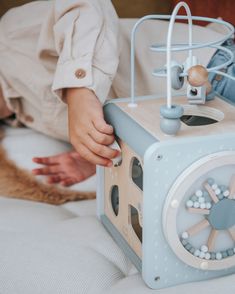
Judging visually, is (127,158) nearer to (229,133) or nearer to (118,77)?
(229,133)

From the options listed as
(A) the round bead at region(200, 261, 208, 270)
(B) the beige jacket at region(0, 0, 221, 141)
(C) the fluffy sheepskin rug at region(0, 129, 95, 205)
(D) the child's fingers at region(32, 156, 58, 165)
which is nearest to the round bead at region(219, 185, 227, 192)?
(A) the round bead at region(200, 261, 208, 270)

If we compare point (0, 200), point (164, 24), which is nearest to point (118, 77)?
point (164, 24)

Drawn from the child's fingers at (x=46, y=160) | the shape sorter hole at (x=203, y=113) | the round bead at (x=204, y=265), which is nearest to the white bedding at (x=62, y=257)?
the round bead at (x=204, y=265)

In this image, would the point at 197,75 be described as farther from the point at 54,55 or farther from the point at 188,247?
the point at 54,55

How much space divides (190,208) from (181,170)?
0.05m

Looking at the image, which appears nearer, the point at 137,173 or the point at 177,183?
the point at 177,183

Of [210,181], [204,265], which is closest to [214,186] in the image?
[210,181]

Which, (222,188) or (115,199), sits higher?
(222,188)

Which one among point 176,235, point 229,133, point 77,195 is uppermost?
point 229,133

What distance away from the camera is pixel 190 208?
0.68 meters

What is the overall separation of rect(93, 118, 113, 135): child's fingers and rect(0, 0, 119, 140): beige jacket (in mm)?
108

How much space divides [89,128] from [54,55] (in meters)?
0.33

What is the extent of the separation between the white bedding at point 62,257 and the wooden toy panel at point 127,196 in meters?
0.03

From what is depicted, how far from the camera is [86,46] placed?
2.92 ft
